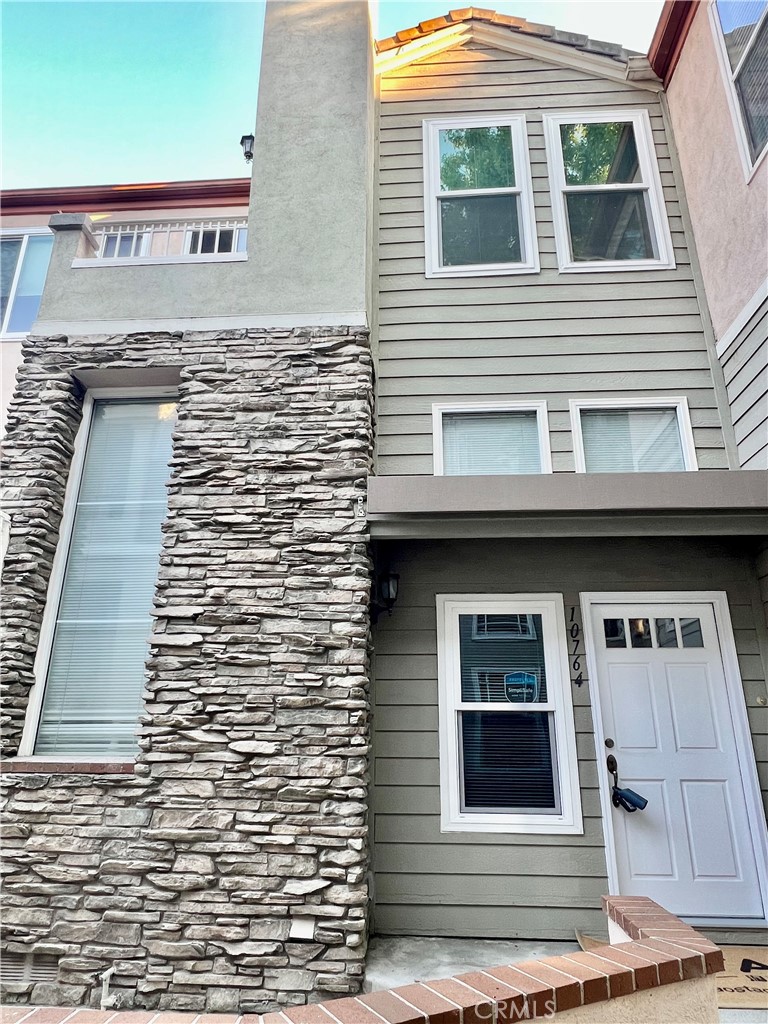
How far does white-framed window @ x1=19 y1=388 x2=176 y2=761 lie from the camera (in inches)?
136

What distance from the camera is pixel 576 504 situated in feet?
11.1

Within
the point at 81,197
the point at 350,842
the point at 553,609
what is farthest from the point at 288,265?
the point at 81,197

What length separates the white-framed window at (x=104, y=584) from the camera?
136 inches

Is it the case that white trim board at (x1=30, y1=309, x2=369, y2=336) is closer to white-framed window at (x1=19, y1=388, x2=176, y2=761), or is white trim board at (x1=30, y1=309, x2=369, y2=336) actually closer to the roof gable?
white-framed window at (x1=19, y1=388, x2=176, y2=761)

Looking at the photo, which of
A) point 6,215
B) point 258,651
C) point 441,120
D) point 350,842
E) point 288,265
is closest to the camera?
point 350,842

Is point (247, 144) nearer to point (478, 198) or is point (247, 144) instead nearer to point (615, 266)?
point (478, 198)

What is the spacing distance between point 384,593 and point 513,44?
5.05m

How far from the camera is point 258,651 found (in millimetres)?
3352

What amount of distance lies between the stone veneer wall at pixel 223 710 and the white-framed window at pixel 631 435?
5.19 ft

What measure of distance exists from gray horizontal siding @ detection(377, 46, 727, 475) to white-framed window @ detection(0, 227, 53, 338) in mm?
3789

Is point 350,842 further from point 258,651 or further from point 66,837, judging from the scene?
point 66,837

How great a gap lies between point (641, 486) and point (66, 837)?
142 inches

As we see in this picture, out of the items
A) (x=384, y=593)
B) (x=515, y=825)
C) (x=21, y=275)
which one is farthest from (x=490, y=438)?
(x=21, y=275)
